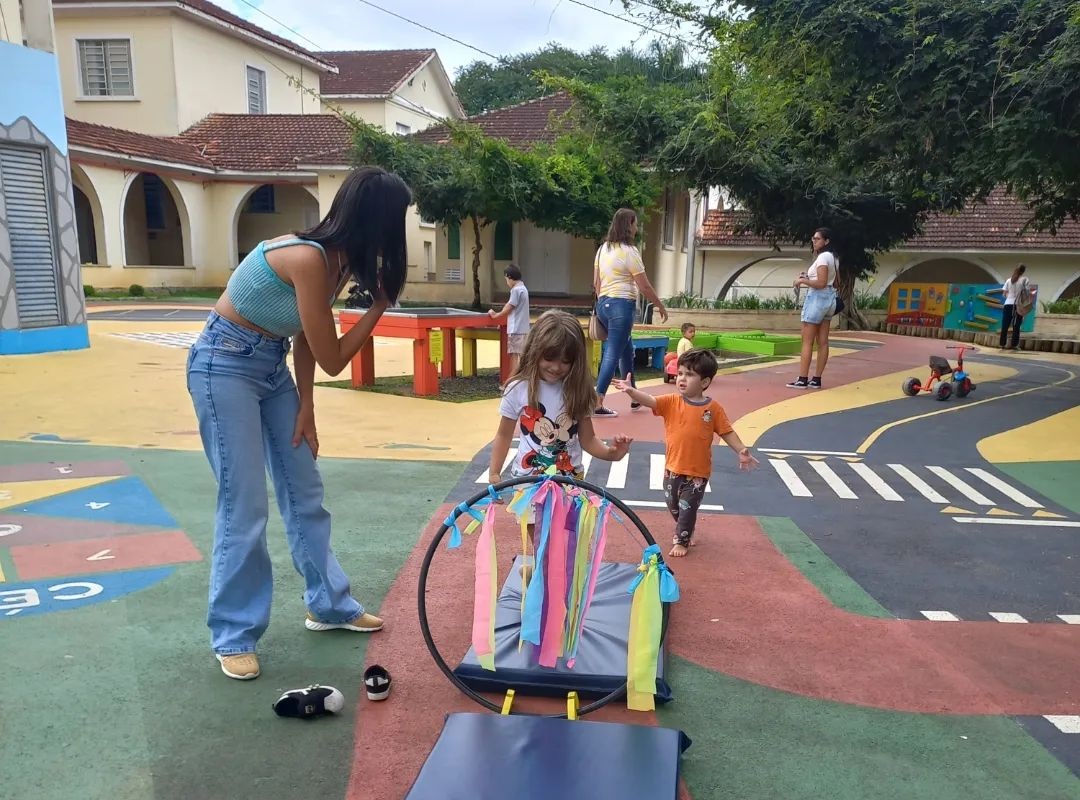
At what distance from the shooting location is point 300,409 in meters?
3.18

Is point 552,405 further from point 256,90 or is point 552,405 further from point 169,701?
point 256,90

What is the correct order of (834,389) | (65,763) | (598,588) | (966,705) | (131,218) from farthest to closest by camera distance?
(131,218)
(834,389)
(598,588)
(966,705)
(65,763)

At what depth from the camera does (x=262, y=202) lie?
2894 cm

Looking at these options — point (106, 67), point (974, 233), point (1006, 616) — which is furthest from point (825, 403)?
point (106, 67)

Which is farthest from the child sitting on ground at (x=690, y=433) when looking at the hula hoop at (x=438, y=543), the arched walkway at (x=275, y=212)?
the arched walkway at (x=275, y=212)

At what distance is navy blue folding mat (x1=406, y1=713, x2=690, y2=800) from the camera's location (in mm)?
2295

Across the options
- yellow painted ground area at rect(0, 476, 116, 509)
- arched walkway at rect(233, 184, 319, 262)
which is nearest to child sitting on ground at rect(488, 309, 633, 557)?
yellow painted ground area at rect(0, 476, 116, 509)

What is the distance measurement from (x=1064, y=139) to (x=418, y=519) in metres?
7.42

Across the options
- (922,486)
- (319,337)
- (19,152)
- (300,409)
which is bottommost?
(922,486)

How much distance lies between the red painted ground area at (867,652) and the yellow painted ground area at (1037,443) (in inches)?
153

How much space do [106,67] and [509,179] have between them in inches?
668

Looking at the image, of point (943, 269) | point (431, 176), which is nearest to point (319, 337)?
point (431, 176)

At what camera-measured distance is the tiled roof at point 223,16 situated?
2547 cm

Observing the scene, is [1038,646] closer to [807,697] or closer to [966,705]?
[966,705]
